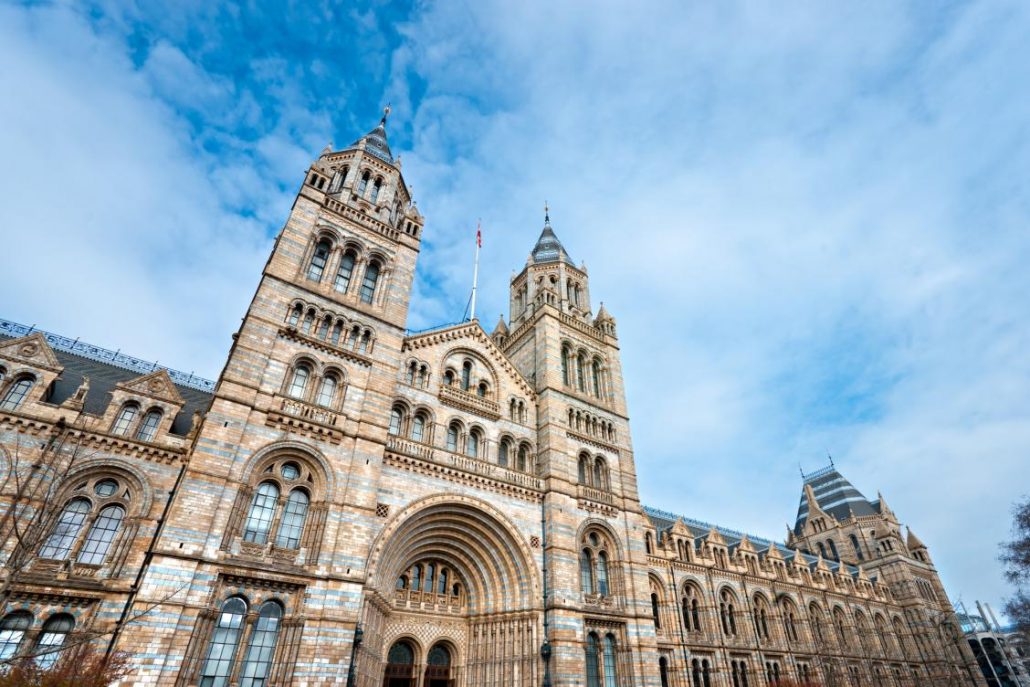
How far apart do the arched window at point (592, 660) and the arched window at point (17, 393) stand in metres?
23.6

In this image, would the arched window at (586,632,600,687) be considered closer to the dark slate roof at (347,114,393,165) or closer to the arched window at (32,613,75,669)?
the arched window at (32,613,75,669)

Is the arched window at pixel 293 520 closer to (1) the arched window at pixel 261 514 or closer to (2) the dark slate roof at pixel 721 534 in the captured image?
(1) the arched window at pixel 261 514

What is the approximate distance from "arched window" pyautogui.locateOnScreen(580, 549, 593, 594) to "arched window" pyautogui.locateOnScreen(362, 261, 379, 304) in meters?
16.2

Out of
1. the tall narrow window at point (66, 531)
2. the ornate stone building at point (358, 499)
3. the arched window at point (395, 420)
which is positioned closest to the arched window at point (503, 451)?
the ornate stone building at point (358, 499)

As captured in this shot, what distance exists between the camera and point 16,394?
17.2 meters

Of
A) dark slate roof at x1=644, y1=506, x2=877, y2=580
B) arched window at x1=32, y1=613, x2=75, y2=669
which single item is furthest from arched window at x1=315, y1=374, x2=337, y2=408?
dark slate roof at x1=644, y1=506, x2=877, y2=580

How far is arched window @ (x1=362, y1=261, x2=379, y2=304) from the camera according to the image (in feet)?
81.6

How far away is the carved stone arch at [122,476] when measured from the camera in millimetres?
16680

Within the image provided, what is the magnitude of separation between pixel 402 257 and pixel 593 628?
20.0 metres

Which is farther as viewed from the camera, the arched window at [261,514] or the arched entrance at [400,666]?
the arched entrance at [400,666]

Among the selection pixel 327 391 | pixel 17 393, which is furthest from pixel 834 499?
pixel 17 393

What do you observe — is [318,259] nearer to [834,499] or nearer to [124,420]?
[124,420]

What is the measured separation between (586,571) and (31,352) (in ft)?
79.3

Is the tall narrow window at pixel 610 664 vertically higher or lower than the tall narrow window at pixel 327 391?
lower
